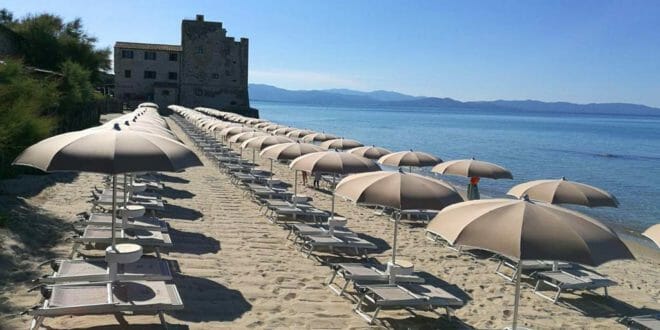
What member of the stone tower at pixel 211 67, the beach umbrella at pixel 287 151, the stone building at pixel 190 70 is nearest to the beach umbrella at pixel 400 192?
the beach umbrella at pixel 287 151

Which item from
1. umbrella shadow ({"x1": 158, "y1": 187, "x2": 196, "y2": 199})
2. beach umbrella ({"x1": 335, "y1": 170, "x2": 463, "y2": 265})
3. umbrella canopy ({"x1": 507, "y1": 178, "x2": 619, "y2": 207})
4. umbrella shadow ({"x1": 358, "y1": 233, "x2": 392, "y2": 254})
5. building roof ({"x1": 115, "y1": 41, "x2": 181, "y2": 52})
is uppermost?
building roof ({"x1": 115, "y1": 41, "x2": 181, "y2": 52})

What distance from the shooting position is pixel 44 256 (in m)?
7.42

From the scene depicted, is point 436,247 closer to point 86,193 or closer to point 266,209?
point 266,209

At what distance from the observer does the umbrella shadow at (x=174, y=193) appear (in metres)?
13.6

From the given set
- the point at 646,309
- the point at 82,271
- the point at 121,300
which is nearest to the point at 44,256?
the point at 82,271

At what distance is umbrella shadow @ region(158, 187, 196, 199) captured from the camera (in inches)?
535

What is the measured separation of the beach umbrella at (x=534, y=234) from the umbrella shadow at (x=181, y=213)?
7430mm

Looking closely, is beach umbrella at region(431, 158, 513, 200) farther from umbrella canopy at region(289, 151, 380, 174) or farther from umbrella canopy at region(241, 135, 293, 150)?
umbrella canopy at region(241, 135, 293, 150)

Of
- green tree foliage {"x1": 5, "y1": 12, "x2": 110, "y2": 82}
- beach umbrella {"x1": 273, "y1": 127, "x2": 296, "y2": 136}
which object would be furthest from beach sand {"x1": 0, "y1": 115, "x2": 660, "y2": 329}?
green tree foliage {"x1": 5, "y1": 12, "x2": 110, "y2": 82}

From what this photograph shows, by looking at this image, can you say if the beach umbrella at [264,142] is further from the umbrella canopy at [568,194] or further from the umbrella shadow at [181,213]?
the umbrella canopy at [568,194]

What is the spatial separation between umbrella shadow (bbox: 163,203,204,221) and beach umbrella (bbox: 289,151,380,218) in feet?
10.3

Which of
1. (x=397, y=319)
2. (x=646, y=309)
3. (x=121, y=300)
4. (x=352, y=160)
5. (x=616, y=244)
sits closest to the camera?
(x=616, y=244)

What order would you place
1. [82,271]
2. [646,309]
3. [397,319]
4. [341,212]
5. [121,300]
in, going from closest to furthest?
[121,300] < [82,271] < [397,319] < [646,309] < [341,212]

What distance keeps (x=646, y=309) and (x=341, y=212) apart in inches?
283
